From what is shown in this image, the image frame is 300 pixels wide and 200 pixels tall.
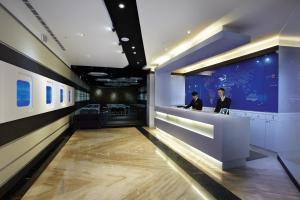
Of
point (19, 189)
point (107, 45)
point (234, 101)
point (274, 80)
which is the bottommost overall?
point (19, 189)

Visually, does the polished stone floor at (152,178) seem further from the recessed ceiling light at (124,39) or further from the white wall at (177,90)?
the white wall at (177,90)

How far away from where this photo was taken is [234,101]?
6.08 meters

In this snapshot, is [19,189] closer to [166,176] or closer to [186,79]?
[166,176]

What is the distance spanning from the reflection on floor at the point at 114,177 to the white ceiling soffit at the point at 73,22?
9.71 ft

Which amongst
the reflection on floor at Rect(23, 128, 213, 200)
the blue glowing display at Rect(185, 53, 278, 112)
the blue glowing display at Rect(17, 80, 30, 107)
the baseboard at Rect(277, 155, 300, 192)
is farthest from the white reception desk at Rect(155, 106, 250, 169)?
the blue glowing display at Rect(17, 80, 30, 107)

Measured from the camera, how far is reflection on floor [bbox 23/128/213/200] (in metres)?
2.66

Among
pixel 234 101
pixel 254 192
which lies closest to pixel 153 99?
pixel 234 101

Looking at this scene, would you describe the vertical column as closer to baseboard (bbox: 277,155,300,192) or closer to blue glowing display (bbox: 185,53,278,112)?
blue glowing display (bbox: 185,53,278,112)

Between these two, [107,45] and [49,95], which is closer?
[49,95]

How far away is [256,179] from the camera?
3.20m

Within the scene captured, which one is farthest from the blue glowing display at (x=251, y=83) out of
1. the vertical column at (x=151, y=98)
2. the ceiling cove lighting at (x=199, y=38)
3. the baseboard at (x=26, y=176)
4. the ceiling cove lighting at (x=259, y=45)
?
the baseboard at (x=26, y=176)

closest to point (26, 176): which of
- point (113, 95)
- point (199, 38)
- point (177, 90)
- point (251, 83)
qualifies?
point (199, 38)

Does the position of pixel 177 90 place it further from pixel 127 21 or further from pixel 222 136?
pixel 127 21

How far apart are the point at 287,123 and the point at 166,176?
3.55 m
